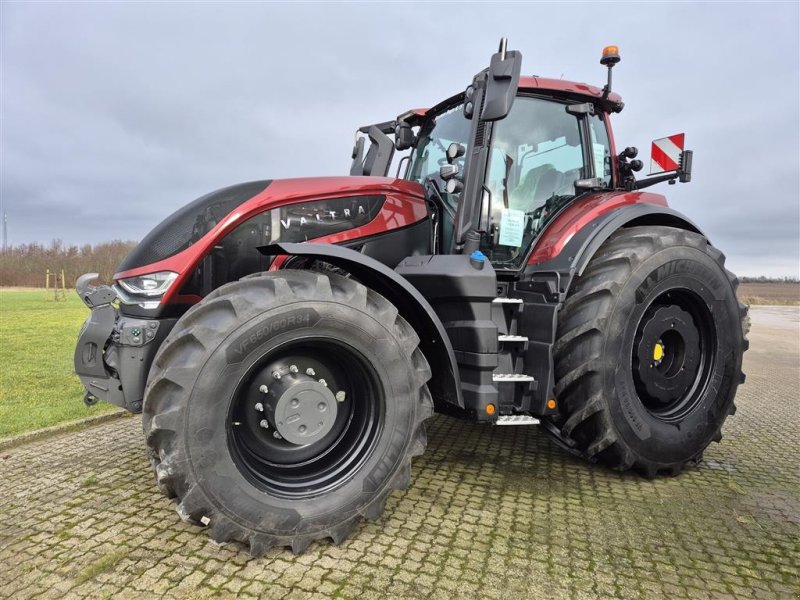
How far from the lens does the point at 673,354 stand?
369 cm

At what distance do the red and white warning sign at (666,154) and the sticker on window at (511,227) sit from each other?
1343mm

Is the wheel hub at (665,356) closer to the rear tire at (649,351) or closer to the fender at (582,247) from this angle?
the rear tire at (649,351)

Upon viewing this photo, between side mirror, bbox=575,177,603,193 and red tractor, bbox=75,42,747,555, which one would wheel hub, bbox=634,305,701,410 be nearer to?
red tractor, bbox=75,42,747,555

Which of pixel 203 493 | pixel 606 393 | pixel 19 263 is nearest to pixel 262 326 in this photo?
pixel 203 493

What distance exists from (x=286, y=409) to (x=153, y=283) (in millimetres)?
1000

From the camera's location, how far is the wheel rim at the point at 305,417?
98.7 inches

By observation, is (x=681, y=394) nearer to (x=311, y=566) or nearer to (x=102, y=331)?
(x=311, y=566)

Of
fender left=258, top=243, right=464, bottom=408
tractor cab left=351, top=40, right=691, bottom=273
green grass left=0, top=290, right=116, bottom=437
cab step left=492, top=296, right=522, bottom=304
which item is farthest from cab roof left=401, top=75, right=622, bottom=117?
green grass left=0, top=290, right=116, bottom=437

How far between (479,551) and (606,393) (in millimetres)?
1256

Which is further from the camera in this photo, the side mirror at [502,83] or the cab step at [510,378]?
the cab step at [510,378]

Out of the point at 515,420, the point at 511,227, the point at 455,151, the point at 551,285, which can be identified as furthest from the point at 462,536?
the point at 455,151

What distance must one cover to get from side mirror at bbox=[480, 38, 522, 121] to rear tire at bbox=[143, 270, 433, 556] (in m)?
1.30

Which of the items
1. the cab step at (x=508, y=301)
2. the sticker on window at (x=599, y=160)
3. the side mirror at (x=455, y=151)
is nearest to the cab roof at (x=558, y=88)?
the sticker on window at (x=599, y=160)

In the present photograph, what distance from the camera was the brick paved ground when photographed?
2.23 m
